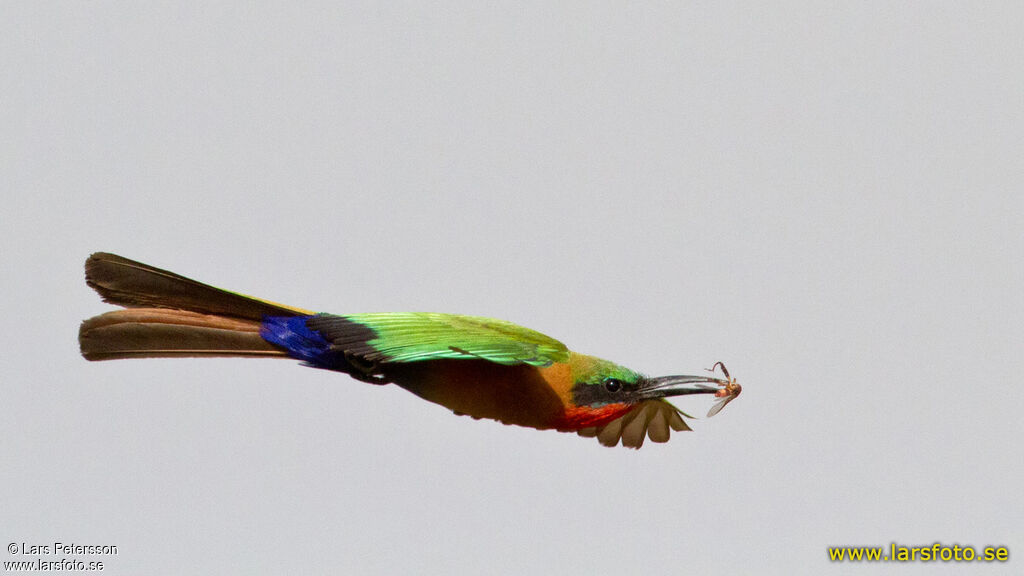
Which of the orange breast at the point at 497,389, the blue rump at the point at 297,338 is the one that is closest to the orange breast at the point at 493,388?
the orange breast at the point at 497,389

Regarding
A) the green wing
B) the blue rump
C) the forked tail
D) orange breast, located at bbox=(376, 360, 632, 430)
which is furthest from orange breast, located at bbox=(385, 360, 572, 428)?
the forked tail

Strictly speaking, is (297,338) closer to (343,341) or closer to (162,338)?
(343,341)

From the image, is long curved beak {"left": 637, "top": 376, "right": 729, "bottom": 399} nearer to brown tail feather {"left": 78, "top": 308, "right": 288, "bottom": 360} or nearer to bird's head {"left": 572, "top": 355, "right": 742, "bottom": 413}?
bird's head {"left": 572, "top": 355, "right": 742, "bottom": 413}

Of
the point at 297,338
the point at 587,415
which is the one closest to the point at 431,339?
the point at 297,338

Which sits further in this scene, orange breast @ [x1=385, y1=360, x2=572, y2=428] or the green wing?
orange breast @ [x1=385, y1=360, x2=572, y2=428]

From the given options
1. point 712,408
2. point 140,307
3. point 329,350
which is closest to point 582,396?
point 712,408

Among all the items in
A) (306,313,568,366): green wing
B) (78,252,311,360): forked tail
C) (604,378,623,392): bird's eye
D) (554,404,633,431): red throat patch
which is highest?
(78,252,311,360): forked tail

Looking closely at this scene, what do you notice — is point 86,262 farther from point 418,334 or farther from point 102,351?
point 418,334

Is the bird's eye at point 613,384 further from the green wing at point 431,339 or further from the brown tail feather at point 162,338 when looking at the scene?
the brown tail feather at point 162,338
